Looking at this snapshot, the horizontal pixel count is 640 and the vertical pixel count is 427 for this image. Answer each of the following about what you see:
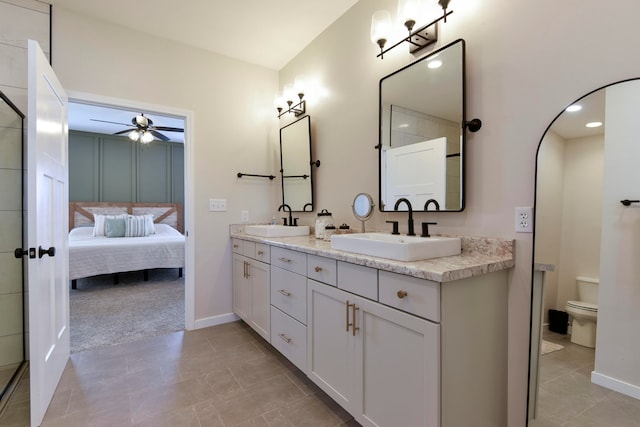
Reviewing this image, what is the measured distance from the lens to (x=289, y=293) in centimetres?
200

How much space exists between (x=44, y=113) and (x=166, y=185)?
516 centimetres

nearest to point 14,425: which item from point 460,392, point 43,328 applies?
point 43,328

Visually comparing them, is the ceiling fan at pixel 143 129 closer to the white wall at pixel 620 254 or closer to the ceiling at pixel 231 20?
the ceiling at pixel 231 20

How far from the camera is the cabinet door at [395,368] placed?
112 centimetres

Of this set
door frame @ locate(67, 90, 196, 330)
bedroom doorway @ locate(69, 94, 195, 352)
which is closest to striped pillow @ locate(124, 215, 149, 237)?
bedroom doorway @ locate(69, 94, 195, 352)

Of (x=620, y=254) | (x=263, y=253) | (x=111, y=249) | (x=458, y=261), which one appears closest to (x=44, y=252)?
(x=263, y=253)

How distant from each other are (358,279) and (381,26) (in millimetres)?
1528

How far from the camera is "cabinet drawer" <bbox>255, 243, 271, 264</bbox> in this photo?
230 centimetres

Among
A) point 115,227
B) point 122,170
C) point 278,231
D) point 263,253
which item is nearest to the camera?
point 263,253

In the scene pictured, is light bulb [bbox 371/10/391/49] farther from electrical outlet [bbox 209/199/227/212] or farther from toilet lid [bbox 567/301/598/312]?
electrical outlet [bbox 209/199/227/212]

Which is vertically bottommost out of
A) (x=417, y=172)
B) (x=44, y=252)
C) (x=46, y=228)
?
(x=44, y=252)

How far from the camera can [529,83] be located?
1.36 meters

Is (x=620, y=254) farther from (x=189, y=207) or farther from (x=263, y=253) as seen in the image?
(x=189, y=207)

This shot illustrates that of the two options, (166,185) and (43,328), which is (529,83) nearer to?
(43,328)
